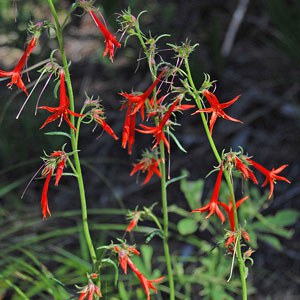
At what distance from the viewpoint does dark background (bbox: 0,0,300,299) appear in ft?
11.6

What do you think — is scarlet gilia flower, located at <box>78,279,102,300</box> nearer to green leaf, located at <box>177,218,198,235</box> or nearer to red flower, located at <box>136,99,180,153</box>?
red flower, located at <box>136,99,180,153</box>

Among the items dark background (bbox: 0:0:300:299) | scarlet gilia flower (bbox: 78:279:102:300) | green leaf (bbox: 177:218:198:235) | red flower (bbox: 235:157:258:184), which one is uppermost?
red flower (bbox: 235:157:258:184)

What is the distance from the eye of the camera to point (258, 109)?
3.92 m

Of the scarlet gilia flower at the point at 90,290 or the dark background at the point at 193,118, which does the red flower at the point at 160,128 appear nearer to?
the scarlet gilia flower at the point at 90,290

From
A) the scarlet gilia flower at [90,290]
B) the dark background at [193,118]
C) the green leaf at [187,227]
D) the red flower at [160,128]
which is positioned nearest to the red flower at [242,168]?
the red flower at [160,128]

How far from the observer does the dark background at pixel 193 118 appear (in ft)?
11.6

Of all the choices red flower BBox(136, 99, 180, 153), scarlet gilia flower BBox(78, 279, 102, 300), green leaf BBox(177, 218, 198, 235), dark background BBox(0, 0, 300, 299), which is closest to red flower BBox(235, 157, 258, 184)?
red flower BBox(136, 99, 180, 153)

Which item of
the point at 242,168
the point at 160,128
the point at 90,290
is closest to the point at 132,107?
the point at 160,128

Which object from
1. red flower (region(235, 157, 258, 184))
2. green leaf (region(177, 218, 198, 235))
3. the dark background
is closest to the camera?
red flower (region(235, 157, 258, 184))

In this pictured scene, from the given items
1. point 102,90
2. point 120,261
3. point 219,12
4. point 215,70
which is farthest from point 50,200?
point 120,261

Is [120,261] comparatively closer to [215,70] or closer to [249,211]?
[249,211]

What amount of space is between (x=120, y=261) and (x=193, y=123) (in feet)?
7.99

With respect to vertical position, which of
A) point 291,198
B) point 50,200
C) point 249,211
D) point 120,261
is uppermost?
point 120,261

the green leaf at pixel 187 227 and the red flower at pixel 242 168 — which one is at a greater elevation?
the red flower at pixel 242 168
